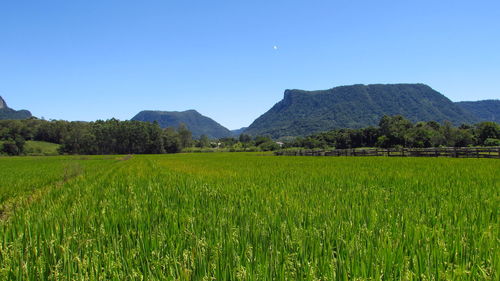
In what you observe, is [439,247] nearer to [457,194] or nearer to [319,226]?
[319,226]

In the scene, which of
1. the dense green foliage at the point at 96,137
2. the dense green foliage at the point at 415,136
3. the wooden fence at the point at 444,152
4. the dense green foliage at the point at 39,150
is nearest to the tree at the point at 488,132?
the dense green foliage at the point at 415,136

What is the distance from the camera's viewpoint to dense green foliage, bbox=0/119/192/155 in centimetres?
13200

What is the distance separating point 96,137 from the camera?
138 meters

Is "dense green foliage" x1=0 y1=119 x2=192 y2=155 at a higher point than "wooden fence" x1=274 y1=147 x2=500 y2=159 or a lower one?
higher

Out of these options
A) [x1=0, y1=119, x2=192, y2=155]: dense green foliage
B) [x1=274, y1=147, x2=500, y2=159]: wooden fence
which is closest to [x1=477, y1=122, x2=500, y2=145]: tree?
[x1=274, y1=147, x2=500, y2=159]: wooden fence

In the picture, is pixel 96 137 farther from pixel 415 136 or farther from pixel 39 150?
pixel 415 136

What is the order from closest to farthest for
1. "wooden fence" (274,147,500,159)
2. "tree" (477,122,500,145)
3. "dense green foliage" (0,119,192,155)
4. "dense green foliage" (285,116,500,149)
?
"wooden fence" (274,147,500,159) → "tree" (477,122,500,145) → "dense green foliage" (285,116,500,149) → "dense green foliage" (0,119,192,155)

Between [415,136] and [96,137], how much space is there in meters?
131

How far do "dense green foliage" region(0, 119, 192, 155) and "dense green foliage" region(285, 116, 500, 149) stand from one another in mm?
74579

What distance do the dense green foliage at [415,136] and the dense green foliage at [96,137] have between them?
74579 mm

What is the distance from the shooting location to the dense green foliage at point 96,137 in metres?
132

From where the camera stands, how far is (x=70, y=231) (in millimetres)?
3521

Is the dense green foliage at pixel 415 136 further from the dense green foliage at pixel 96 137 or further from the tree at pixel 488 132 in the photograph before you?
the dense green foliage at pixel 96 137

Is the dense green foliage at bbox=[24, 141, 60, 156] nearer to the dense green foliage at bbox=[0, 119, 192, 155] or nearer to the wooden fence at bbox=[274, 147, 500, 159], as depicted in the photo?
the dense green foliage at bbox=[0, 119, 192, 155]
